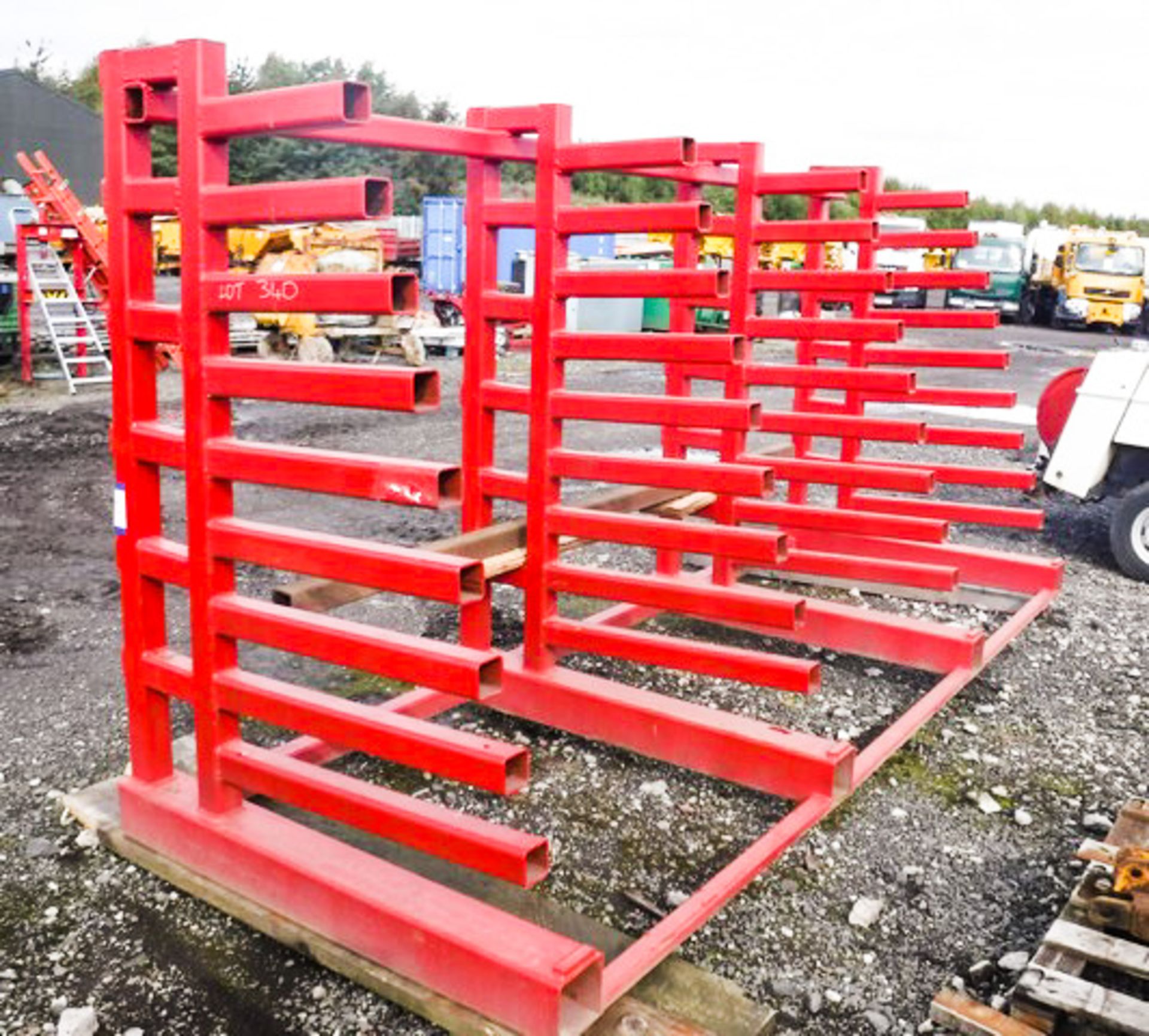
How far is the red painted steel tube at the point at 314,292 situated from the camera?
260 cm

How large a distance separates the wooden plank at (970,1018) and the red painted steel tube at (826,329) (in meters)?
3.08

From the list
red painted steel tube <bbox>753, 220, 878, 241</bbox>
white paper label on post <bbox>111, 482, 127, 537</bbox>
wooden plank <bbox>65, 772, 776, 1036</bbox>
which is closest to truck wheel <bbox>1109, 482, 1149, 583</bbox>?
red painted steel tube <bbox>753, 220, 878, 241</bbox>

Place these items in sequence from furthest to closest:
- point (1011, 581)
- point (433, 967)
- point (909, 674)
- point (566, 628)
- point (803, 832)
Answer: point (1011, 581), point (909, 674), point (566, 628), point (803, 832), point (433, 967)

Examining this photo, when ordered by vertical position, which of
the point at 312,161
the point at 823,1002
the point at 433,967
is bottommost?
the point at 823,1002

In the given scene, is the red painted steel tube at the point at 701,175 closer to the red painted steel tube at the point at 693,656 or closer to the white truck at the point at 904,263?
the red painted steel tube at the point at 693,656

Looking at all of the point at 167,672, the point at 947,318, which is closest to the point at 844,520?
the point at 947,318

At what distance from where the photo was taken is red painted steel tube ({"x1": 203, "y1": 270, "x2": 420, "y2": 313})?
8.53 ft

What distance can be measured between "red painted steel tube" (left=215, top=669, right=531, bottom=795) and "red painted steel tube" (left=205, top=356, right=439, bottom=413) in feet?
2.53

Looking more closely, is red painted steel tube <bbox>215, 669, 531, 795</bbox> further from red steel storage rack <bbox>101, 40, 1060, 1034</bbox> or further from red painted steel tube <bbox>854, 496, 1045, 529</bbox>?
red painted steel tube <bbox>854, 496, 1045, 529</bbox>

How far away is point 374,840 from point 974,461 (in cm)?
860

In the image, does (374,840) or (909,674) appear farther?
(909,674)

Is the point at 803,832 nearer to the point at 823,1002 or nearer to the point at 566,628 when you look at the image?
the point at 823,1002

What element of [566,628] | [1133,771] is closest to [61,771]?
[566,628]

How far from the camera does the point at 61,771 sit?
420 cm
